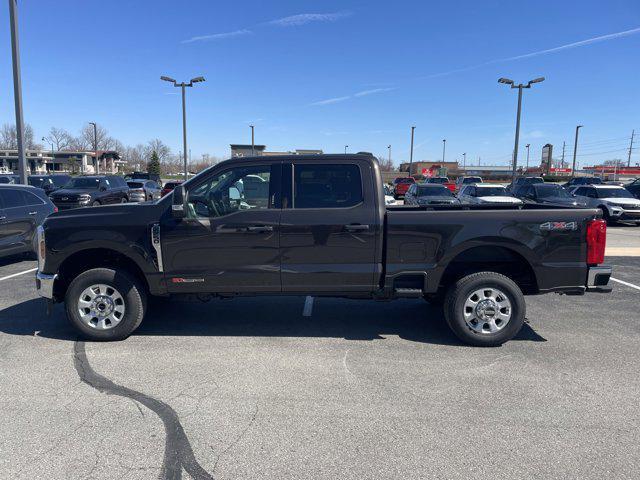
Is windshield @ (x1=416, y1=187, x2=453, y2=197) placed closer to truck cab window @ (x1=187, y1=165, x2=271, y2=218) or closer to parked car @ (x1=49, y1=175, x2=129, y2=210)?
parked car @ (x1=49, y1=175, x2=129, y2=210)

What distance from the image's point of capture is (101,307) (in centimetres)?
496

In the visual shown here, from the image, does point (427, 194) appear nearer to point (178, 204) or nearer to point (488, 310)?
point (488, 310)

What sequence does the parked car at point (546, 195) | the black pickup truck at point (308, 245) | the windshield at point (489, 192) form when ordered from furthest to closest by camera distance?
the windshield at point (489, 192)
the parked car at point (546, 195)
the black pickup truck at point (308, 245)

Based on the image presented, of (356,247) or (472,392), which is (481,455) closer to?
(472,392)

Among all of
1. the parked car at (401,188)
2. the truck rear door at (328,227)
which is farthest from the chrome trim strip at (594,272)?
the parked car at (401,188)

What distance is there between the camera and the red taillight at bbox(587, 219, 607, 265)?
188 inches

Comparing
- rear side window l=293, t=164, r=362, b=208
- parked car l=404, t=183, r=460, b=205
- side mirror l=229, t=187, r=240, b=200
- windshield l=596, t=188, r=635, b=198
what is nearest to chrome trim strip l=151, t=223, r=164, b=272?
side mirror l=229, t=187, r=240, b=200

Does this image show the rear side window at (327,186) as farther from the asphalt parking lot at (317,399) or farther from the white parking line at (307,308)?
the white parking line at (307,308)

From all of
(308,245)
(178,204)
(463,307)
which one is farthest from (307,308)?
(178,204)

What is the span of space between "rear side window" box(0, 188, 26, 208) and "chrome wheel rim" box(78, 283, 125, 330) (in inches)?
216

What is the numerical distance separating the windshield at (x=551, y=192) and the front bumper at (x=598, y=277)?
15.8 m

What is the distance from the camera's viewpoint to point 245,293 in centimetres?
500

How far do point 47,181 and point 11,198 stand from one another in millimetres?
→ 19306

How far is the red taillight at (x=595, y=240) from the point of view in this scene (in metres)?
4.77
